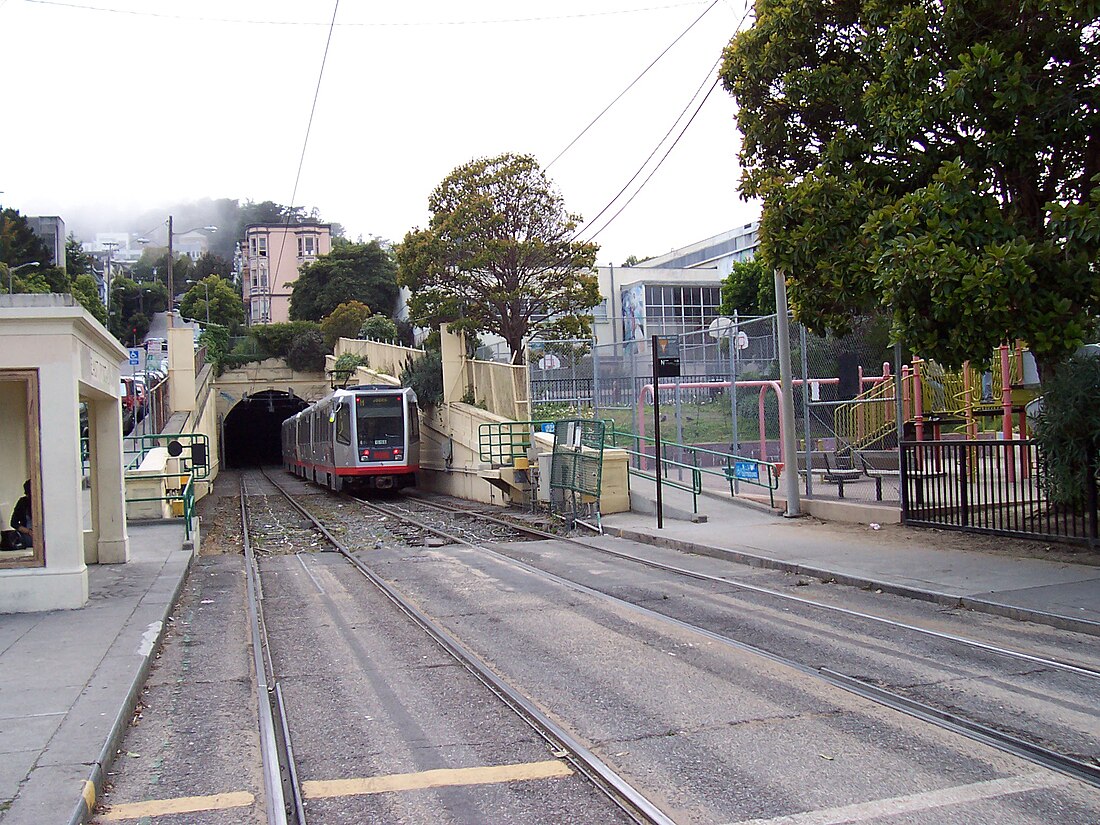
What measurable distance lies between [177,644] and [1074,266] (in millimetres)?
9504

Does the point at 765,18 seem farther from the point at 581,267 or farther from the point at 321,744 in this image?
the point at 581,267

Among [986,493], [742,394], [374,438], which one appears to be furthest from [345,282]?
[986,493]

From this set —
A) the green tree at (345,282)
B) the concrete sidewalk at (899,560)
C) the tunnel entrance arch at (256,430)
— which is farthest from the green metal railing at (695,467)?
the tunnel entrance arch at (256,430)

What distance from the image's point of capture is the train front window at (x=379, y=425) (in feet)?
101

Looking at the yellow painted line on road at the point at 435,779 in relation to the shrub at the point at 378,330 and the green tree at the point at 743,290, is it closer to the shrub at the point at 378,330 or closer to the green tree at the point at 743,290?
the green tree at the point at 743,290

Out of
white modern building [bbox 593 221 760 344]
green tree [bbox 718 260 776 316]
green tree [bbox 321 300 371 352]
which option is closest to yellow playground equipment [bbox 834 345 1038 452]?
green tree [bbox 718 260 776 316]

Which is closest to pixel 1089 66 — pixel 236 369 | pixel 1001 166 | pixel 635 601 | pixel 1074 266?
pixel 1001 166

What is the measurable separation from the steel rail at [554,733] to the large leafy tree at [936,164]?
593 cm

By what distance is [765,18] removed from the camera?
1293cm

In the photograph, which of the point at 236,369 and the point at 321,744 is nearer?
the point at 321,744

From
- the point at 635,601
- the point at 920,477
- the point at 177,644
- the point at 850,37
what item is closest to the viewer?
the point at 177,644

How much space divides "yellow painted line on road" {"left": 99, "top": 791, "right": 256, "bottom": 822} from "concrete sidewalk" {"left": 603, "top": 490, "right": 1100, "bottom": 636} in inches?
273

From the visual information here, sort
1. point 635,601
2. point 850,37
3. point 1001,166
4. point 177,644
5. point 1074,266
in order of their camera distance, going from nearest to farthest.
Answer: point 177,644
point 1074,266
point 635,601
point 1001,166
point 850,37

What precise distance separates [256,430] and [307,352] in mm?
20168
